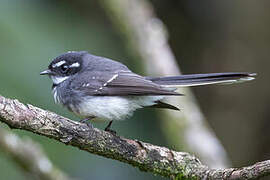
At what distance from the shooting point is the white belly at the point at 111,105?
4.25m

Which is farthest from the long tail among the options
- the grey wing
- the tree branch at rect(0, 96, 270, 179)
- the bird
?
the tree branch at rect(0, 96, 270, 179)

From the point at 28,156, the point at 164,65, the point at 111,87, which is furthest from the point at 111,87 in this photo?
the point at 164,65

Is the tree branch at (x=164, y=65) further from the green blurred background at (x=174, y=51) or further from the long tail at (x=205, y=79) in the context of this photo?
the long tail at (x=205, y=79)

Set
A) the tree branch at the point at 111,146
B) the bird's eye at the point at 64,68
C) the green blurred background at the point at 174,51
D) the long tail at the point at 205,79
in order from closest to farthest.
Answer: the tree branch at the point at 111,146, the long tail at the point at 205,79, the bird's eye at the point at 64,68, the green blurred background at the point at 174,51

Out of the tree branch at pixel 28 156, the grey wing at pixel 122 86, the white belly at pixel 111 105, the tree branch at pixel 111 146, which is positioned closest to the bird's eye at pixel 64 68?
the grey wing at pixel 122 86

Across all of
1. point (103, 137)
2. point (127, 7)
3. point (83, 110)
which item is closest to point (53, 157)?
point (83, 110)

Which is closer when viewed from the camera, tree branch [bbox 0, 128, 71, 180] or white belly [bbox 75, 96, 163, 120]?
white belly [bbox 75, 96, 163, 120]

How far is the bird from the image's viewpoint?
4.25m

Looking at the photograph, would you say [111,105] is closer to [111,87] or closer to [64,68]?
[111,87]

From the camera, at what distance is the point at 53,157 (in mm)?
5141

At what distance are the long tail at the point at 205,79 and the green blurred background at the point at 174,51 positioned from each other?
106cm

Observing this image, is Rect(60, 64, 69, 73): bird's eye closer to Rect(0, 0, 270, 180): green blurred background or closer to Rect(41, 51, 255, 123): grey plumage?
Rect(41, 51, 255, 123): grey plumage

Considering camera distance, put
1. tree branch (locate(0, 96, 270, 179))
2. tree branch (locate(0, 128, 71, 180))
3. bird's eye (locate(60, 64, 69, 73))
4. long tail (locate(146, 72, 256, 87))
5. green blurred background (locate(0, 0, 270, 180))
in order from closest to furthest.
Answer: tree branch (locate(0, 96, 270, 179))
long tail (locate(146, 72, 256, 87))
tree branch (locate(0, 128, 71, 180))
bird's eye (locate(60, 64, 69, 73))
green blurred background (locate(0, 0, 270, 180))

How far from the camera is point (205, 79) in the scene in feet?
14.3
